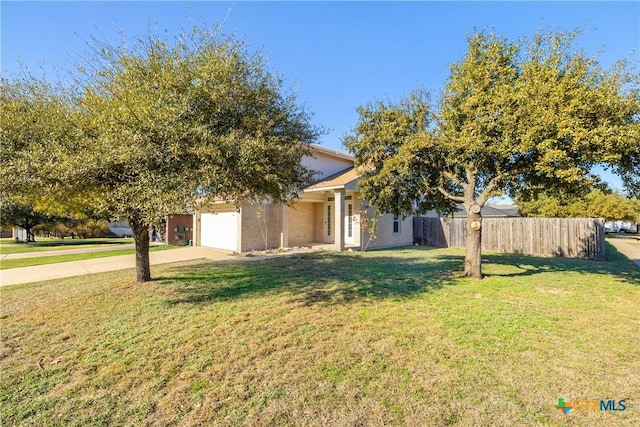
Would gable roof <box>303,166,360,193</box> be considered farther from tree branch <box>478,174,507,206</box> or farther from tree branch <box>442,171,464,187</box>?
tree branch <box>478,174,507,206</box>

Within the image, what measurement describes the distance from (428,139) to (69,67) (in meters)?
8.97

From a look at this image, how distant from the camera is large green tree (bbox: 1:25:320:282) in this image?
223 inches

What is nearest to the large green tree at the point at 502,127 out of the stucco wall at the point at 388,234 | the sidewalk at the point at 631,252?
the stucco wall at the point at 388,234

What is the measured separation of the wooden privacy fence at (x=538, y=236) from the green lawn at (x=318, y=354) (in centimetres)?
732

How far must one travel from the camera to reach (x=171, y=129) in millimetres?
5652

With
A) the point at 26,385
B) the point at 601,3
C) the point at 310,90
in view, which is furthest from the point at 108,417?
the point at 601,3

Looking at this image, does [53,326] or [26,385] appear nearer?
[26,385]

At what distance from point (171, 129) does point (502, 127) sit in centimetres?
733

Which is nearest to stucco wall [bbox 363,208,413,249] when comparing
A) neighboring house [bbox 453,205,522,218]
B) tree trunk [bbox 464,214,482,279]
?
neighboring house [bbox 453,205,522,218]

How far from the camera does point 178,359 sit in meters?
4.32

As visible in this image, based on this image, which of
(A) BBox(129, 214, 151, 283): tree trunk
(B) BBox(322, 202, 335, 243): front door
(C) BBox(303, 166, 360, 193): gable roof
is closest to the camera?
(A) BBox(129, 214, 151, 283): tree trunk

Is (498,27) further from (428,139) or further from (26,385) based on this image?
(26,385)

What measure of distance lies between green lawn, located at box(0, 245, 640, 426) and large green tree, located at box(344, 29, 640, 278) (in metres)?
3.21

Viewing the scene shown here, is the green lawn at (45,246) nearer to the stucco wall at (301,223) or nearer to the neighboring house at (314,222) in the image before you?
the neighboring house at (314,222)
